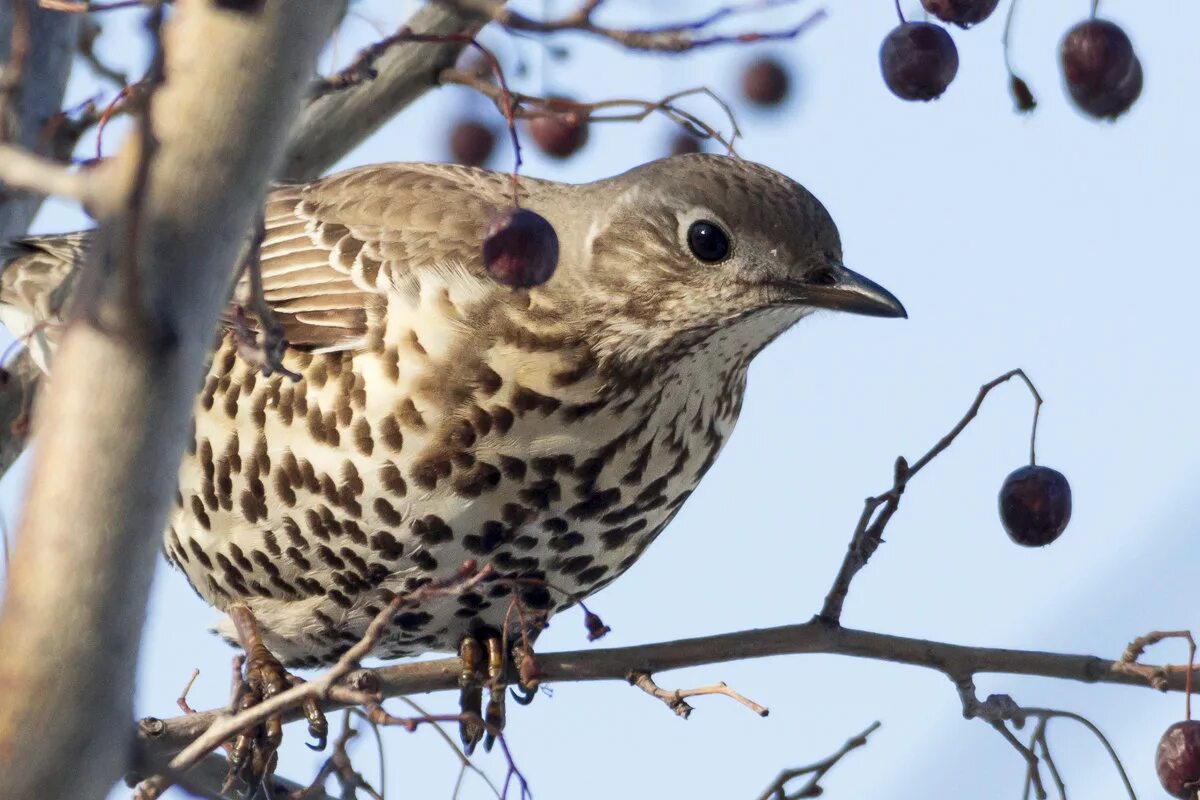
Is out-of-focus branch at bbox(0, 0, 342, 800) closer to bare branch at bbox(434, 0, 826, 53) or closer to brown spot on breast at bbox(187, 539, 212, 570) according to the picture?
bare branch at bbox(434, 0, 826, 53)

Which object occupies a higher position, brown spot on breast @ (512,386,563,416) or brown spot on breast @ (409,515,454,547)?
brown spot on breast @ (512,386,563,416)

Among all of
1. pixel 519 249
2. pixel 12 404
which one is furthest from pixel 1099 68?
pixel 12 404

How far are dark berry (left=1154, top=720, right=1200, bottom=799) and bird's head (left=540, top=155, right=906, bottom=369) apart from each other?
4.29 feet

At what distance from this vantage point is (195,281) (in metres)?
2.26

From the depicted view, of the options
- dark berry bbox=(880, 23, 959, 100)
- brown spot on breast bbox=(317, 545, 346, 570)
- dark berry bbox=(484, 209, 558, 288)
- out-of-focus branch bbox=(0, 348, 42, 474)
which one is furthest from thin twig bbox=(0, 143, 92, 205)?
out-of-focus branch bbox=(0, 348, 42, 474)

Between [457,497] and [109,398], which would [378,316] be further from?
[109,398]

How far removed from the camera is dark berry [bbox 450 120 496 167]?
604 centimetres

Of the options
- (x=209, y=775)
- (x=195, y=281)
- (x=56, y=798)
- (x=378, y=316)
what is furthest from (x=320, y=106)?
(x=56, y=798)

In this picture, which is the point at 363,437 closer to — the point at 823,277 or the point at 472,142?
the point at 823,277

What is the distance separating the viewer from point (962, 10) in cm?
390

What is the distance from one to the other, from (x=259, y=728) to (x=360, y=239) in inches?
60.8

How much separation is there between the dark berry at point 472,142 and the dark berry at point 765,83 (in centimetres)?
106

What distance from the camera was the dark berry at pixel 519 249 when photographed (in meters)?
3.56

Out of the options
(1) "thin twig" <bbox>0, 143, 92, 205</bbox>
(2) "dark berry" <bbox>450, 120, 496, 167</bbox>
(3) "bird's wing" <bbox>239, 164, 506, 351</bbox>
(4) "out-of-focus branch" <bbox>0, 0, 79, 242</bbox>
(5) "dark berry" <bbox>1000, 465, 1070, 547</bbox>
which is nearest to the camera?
(1) "thin twig" <bbox>0, 143, 92, 205</bbox>
